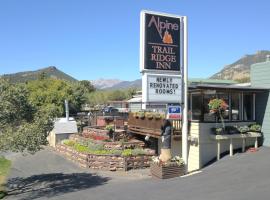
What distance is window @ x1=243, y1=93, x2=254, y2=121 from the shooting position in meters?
20.2

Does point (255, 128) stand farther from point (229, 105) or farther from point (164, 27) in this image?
point (164, 27)

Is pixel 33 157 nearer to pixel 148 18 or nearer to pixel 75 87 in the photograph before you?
pixel 148 18

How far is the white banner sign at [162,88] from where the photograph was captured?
15.5m

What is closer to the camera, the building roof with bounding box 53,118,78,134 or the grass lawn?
the grass lawn

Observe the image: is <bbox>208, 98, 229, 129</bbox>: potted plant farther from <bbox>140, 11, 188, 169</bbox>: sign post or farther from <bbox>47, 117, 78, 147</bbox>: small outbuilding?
<bbox>47, 117, 78, 147</bbox>: small outbuilding

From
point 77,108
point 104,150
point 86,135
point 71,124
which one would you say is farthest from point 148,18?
point 77,108

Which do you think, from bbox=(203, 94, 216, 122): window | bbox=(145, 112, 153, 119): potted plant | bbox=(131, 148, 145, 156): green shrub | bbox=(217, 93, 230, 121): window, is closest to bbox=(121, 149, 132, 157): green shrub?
bbox=(131, 148, 145, 156): green shrub

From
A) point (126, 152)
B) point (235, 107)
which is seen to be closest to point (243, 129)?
point (235, 107)

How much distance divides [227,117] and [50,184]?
348 inches

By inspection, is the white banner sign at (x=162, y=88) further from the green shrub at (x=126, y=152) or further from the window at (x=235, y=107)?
the green shrub at (x=126, y=152)

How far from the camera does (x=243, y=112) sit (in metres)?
20.1

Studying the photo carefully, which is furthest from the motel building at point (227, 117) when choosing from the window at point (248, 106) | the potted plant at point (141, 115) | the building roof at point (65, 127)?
the building roof at point (65, 127)

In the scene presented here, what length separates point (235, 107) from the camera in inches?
785

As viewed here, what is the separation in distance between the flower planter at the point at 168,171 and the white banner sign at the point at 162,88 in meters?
2.71
